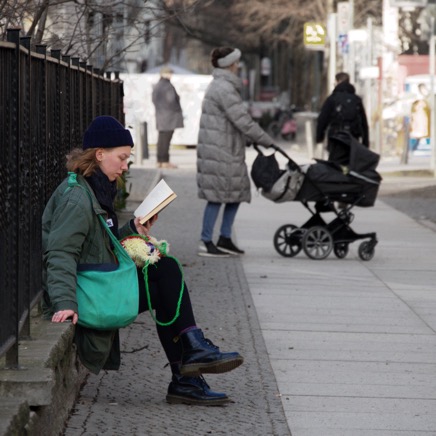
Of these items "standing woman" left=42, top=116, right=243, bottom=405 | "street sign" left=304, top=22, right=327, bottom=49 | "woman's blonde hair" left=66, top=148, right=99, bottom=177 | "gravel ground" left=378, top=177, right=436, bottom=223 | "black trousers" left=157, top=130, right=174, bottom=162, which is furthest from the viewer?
"street sign" left=304, top=22, right=327, bottom=49

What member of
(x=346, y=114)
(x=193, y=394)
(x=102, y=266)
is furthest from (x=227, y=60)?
(x=102, y=266)

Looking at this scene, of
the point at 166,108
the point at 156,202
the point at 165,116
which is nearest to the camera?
the point at 156,202

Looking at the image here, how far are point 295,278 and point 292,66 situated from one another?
188 feet

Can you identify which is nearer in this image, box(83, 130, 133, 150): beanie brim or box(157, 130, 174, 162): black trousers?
box(83, 130, 133, 150): beanie brim

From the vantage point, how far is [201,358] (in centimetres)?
653

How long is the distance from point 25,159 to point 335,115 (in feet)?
37.2

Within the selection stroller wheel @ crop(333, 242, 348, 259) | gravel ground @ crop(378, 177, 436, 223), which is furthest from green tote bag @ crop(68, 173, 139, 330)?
gravel ground @ crop(378, 177, 436, 223)

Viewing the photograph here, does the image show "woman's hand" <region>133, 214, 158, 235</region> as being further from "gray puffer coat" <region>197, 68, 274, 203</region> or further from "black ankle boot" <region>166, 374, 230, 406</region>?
"gray puffer coat" <region>197, 68, 274, 203</region>

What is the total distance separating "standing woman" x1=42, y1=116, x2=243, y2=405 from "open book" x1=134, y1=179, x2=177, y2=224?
0.06 metres

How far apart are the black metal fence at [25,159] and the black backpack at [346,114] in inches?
352

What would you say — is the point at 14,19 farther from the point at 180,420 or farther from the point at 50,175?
the point at 180,420

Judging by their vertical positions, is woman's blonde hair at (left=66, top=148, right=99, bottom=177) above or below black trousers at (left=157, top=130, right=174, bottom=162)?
above

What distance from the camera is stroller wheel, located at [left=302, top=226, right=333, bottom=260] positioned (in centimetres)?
1299

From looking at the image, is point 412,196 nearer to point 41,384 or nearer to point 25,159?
point 25,159
